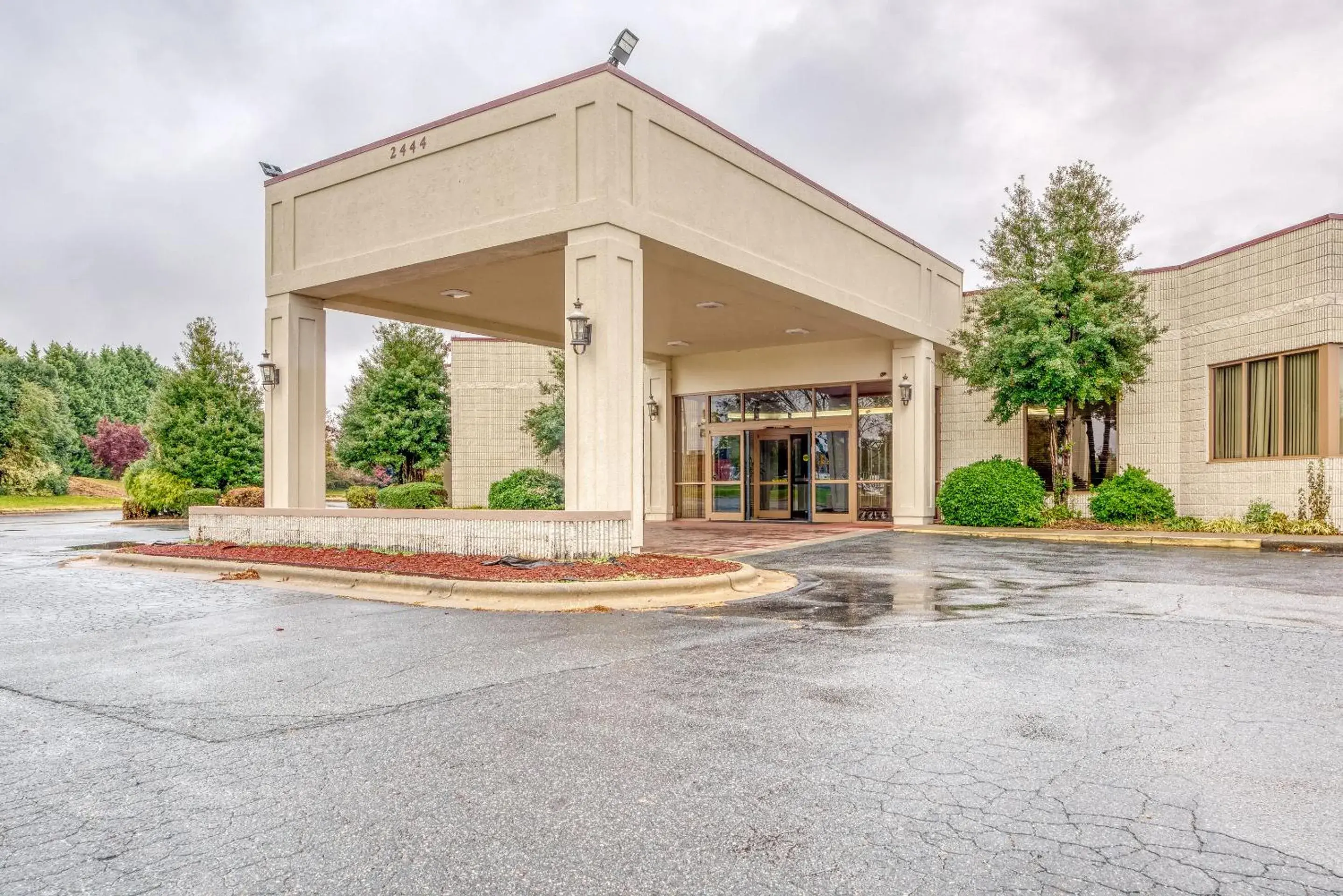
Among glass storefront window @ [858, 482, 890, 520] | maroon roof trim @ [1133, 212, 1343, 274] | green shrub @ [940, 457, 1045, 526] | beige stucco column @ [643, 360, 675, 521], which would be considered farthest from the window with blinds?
beige stucco column @ [643, 360, 675, 521]

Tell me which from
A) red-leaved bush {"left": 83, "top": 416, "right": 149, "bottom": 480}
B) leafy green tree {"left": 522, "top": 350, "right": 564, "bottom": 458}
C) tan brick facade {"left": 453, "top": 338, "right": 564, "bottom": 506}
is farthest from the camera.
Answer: red-leaved bush {"left": 83, "top": 416, "right": 149, "bottom": 480}

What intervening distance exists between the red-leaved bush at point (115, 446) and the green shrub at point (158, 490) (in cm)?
3424

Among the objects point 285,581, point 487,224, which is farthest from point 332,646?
point 487,224

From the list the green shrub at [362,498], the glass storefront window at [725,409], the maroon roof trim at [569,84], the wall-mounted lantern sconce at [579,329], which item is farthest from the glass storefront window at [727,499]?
the wall-mounted lantern sconce at [579,329]

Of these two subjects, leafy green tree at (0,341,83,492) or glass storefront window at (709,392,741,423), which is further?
leafy green tree at (0,341,83,492)

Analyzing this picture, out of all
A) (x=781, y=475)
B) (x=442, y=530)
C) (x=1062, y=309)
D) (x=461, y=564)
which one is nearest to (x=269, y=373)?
(x=442, y=530)

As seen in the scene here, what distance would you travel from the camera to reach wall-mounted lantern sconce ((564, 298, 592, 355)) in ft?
36.2

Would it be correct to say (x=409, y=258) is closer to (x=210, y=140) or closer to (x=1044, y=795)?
(x=1044, y=795)

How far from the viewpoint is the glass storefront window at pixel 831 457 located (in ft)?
69.9

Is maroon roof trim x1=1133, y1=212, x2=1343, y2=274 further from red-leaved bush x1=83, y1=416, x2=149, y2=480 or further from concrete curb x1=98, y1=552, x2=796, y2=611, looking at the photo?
red-leaved bush x1=83, y1=416, x2=149, y2=480

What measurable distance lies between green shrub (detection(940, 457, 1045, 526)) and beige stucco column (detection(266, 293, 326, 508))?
1315 centimetres

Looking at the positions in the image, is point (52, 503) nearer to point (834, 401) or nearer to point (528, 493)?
point (528, 493)

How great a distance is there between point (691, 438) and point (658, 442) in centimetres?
96

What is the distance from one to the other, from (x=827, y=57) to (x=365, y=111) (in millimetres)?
17924
